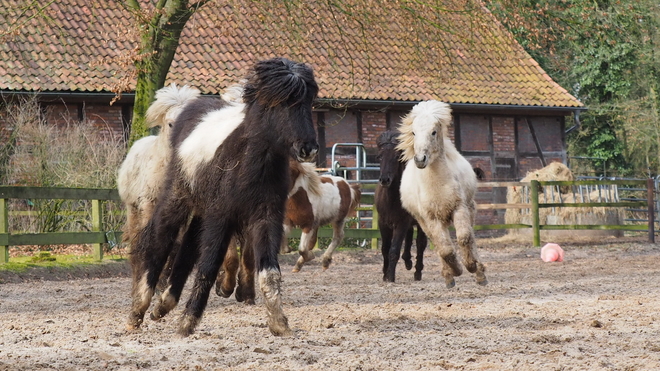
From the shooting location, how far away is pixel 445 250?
10.2 meters

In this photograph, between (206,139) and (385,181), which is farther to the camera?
(385,181)

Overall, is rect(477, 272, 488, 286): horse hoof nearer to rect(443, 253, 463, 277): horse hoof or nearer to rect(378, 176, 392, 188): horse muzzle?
rect(443, 253, 463, 277): horse hoof

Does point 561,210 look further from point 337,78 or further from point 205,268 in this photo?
point 205,268

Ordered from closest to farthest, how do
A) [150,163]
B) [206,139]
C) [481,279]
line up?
1. [206,139]
2. [150,163]
3. [481,279]

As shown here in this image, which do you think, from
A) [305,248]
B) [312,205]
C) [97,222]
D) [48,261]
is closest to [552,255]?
[312,205]

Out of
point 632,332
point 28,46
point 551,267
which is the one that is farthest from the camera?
point 28,46

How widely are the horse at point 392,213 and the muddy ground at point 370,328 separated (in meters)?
0.38

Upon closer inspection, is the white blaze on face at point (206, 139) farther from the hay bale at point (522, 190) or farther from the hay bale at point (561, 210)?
the hay bale at point (522, 190)

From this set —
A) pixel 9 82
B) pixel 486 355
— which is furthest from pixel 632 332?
pixel 9 82

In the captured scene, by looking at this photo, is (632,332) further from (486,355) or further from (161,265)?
(161,265)

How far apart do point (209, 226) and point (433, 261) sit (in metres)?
10.5

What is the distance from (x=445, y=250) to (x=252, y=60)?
52.7ft

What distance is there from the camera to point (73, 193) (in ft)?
44.0

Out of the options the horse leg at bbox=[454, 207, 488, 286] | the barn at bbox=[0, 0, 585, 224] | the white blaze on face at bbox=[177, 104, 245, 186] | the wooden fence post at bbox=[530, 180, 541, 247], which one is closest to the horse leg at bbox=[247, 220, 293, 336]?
the white blaze on face at bbox=[177, 104, 245, 186]
